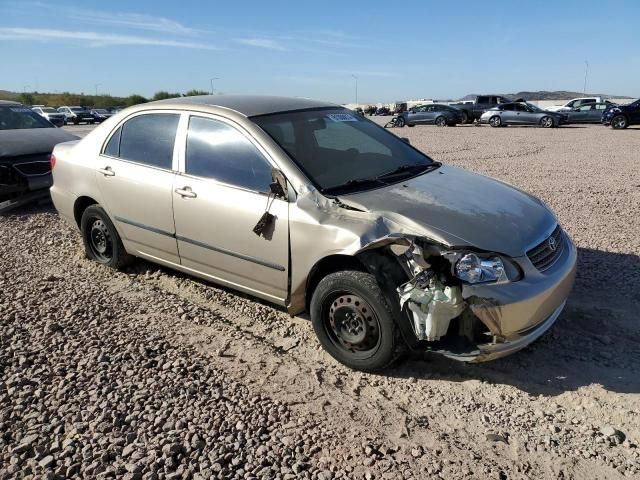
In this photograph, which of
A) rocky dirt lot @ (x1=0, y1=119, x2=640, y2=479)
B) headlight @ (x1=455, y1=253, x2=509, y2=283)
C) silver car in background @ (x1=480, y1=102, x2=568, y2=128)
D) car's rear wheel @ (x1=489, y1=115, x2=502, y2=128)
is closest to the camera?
rocky dirt lot @ (x1=0, y1=119, x2=640, y2=479)

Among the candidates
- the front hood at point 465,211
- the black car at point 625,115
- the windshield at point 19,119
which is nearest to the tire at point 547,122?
the black car at point 625,115

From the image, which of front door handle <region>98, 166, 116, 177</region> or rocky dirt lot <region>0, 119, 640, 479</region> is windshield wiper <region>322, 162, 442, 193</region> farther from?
front door handle <region>98, 166, 116, 177</region>

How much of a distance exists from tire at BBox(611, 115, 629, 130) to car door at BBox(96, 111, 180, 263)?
2563 cm

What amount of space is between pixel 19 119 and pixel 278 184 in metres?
7.80

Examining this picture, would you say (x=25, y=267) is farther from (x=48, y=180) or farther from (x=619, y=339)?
(x=619, y=339)

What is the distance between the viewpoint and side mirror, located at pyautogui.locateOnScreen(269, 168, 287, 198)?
3693mm

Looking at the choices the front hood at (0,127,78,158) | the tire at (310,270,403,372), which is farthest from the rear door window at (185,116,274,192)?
the front hood at (0,127,78,158)

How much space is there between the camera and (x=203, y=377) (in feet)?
11.4

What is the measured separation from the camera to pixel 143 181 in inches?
181

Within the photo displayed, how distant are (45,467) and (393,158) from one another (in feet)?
10.8

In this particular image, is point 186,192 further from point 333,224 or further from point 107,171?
point 333,224

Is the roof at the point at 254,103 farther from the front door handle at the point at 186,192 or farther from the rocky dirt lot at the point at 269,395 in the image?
the rocky dirt lot at the point at 269,395

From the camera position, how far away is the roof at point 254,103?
4.32m

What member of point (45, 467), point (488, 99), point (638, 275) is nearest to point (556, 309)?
point (638, 275)
